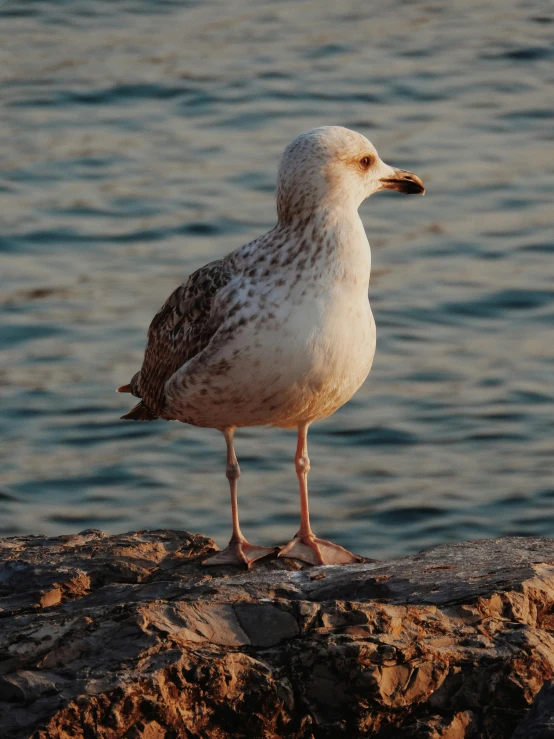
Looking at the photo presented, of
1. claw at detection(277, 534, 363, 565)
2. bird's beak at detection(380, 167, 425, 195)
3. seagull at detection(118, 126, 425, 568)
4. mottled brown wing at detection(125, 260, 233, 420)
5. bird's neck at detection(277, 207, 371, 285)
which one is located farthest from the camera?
bird's beak at detection(380, 167, 425, 195)

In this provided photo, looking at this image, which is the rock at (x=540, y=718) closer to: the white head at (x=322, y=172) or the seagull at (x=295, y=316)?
the seagull at (x=295, y=316)

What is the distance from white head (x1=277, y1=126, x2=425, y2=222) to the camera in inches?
273

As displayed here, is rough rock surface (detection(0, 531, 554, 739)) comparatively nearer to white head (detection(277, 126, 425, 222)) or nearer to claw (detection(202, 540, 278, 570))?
claw (detection(202, 540, 278, 570))

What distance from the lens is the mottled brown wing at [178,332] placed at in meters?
7.20

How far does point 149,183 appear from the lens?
54.0 feet

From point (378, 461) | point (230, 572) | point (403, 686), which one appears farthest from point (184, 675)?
point (378, 461)

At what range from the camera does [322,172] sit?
6.94 metres

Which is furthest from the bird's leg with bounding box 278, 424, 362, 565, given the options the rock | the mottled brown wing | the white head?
the rock

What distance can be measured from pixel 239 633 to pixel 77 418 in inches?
294

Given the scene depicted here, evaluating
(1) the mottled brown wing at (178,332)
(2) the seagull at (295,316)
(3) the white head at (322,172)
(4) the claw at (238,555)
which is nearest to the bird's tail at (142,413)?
(1) the mottled brown wing at (178,332)

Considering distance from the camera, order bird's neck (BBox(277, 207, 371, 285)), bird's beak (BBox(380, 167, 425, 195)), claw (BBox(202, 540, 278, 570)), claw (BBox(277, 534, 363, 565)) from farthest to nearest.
Result: 1. bird's beak (BBox(380, 167, 425, 195))
2. claw (BBox(277, 534, 363, 565))
3. claw (BBox(202, 540, 278, 570))
4. bird's neck (BBox(277, 207, 371, 285))

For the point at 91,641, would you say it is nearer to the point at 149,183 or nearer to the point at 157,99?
→ the point at 149,183

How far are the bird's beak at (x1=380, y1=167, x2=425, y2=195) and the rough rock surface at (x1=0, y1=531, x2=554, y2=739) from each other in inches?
97.3

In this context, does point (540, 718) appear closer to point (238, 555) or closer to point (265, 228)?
point (238, 555)
